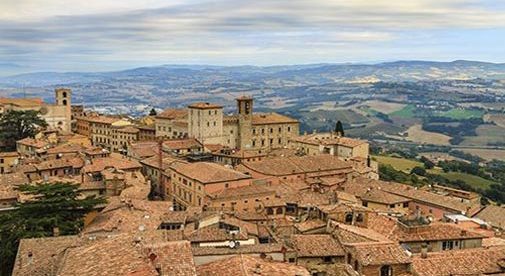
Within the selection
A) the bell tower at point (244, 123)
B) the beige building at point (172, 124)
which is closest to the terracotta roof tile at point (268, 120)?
the bell tower at point (244, 123)

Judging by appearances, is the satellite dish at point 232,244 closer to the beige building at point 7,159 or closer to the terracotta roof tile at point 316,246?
the terracotta roof tile at point 316,246

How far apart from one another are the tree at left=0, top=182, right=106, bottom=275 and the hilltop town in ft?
3.97

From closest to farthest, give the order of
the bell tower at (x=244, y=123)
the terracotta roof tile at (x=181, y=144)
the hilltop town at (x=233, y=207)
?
1. the hilltop town at (x=233, y=207)
2. the terracotta roof tile at (x=181, y=144)
3. the bell tower at (x=244, y=123)

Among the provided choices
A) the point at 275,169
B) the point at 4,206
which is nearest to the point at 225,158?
the point at 275,169

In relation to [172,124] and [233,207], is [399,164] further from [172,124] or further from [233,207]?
[233,207]

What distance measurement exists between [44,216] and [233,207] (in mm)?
16649

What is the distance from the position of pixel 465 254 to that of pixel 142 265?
18182 millimetres

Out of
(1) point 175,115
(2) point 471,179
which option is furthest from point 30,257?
(2) point 471,179

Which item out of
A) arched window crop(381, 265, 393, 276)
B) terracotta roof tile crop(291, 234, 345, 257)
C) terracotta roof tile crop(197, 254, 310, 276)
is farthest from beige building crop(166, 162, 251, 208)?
terracotta roof tile crop(197, 254, 310, 276)

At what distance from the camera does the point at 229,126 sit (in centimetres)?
9088

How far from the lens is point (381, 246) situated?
27031 millimetres

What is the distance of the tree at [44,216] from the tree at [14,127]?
45.4 metres

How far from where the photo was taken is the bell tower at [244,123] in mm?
91119

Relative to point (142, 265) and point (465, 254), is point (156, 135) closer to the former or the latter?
point (465, 254)
